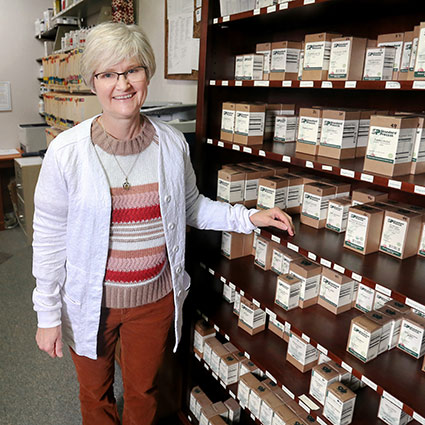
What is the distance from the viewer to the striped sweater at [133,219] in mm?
1403

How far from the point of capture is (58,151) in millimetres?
1333

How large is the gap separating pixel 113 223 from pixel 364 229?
893 millimetres

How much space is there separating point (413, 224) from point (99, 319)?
46.1 inches

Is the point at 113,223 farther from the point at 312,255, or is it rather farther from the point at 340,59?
the point at 340,59

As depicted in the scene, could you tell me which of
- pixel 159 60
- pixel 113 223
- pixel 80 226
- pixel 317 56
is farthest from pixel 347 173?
pixel 159 60

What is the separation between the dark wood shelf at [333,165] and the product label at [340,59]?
Result: 1.01 ft

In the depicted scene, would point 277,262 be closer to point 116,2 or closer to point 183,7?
point 183,7

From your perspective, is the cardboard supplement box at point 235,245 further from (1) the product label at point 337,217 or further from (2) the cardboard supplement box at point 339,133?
(2) the cardboard supplement box at point 339,133

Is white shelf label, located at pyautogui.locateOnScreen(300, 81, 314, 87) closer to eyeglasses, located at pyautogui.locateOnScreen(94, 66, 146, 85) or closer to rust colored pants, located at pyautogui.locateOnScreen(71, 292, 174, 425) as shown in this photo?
eyeglasses, located at pyautogui.locateOnScreen(94, 66, 146, 85)

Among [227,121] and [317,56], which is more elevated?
[317,56]

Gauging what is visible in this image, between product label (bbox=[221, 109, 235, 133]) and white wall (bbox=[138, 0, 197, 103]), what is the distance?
99 cm

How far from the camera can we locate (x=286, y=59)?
168 centimetres

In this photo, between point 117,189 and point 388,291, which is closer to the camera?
point 388,291

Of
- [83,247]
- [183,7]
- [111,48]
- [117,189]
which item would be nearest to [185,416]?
[83,247]
